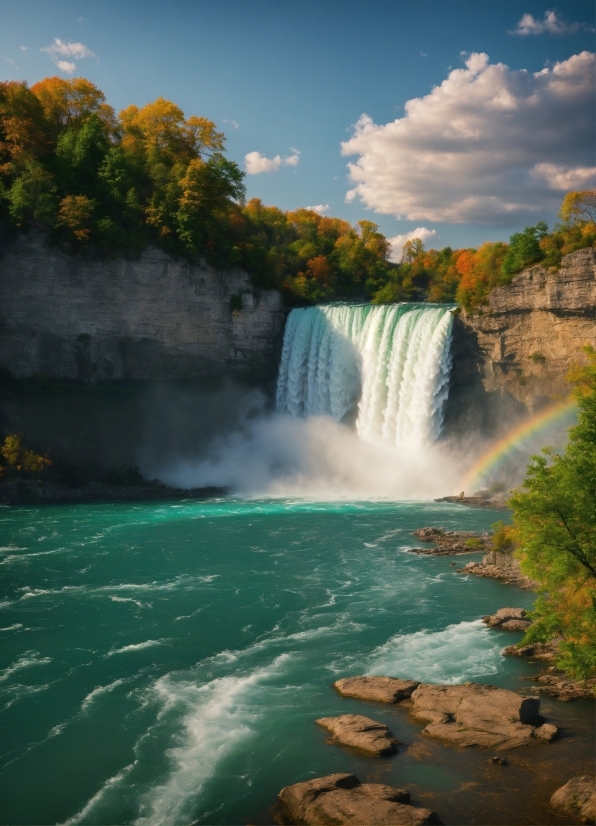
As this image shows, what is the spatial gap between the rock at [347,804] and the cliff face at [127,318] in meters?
31.6

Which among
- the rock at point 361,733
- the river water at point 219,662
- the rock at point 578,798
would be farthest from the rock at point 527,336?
the rock at point 578,798

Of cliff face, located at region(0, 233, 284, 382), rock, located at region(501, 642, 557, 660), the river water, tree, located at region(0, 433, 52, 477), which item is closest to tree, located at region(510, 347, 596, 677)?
the river water

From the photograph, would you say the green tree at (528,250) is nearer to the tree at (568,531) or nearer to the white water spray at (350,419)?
the white water spray at (350,419)

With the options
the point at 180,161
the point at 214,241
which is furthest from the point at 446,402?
the point at 180,161

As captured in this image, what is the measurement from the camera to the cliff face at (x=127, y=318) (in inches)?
1517

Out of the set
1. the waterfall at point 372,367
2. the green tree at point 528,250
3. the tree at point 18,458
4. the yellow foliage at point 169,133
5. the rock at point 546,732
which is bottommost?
the rock at point 546,732

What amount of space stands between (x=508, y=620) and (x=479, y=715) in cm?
555

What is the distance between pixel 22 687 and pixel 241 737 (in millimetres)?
5153

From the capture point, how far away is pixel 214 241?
140 feet

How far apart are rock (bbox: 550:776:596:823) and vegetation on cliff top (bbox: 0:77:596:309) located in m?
27.4

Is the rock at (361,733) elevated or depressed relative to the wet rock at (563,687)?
depressed

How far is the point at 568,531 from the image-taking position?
13.4 m

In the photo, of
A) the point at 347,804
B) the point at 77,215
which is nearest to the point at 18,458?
the point at 77,215

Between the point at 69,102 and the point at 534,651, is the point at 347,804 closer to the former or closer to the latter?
the point at 534,651
